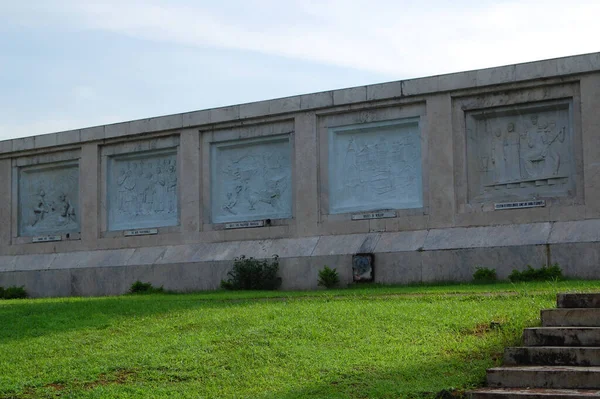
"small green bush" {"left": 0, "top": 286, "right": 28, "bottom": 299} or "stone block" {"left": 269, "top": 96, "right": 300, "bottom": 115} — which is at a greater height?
"stone block" {"left": 269, "top": 96, "right": 300, "bottom": 115}

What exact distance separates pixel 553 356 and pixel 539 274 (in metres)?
7.57

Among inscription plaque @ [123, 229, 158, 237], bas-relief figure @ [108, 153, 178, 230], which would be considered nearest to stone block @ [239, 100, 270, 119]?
bas-relief figure @ [108, 153, 178, 230]

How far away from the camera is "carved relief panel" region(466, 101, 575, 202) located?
56.4 ft

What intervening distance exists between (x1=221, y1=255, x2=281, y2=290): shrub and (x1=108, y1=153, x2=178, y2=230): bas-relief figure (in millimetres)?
3062

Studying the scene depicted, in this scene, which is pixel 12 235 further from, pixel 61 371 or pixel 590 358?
pixel 590 358

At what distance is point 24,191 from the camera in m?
24.0

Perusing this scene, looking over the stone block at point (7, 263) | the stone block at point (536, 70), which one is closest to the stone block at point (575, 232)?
the stone block at point (536, 70)

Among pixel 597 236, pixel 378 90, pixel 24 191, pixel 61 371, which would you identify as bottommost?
pixel 61 371

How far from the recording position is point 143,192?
22.1 metres

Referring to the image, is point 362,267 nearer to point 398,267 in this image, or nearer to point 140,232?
point 398,267

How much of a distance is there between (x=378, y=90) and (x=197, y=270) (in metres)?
5.63

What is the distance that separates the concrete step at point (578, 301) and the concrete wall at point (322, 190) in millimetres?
6483

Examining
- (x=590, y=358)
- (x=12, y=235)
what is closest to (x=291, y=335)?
(x=590, y=358)

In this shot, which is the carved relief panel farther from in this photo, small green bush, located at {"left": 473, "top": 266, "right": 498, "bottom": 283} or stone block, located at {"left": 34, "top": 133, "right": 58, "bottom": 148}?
stone block, located at {"left": 34, "top": 133, "right": 58, "bottom": 148}
